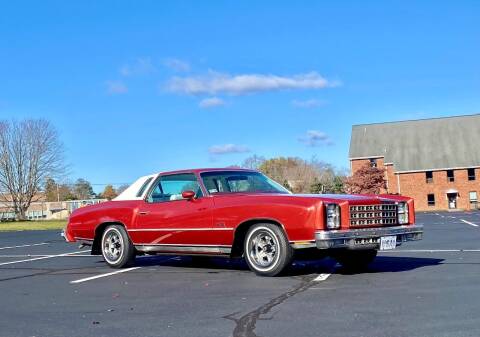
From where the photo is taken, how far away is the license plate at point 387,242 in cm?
823

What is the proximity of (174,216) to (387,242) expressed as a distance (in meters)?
3.19

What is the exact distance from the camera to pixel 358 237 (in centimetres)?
798

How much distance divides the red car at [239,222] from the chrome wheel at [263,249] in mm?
13

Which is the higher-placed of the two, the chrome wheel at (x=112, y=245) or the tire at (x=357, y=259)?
the chrome wheel at (x=112, y=245)

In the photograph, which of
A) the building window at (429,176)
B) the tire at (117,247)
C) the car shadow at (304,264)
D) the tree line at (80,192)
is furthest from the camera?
the tree line at (80,192)

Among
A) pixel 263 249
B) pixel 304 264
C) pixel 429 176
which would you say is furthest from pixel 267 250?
pixel 429 176

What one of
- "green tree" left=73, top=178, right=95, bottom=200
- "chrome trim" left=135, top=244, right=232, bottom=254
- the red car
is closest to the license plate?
the red car

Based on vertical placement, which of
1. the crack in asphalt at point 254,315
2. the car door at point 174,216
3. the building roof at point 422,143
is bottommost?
the crack in asphalt at point 254,315

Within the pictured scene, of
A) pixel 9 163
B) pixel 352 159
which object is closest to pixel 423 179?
pixel 352 159

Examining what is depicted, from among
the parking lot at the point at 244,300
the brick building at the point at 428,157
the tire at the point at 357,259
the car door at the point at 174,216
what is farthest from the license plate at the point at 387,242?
the brick building at the point at 428,157

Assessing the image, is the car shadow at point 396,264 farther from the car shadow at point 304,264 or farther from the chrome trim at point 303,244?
the chrome trim at point 303,244

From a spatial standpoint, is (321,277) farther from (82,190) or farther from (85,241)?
(82,190)

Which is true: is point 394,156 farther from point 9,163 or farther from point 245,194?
point 245,194

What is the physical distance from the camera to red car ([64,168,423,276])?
795cm
